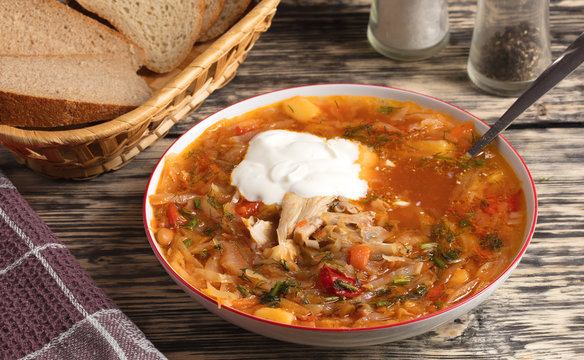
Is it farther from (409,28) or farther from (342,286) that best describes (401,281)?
(409,28)

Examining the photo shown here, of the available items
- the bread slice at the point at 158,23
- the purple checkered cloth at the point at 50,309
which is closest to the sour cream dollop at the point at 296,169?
the purple checkered cloth at the point at 50,309

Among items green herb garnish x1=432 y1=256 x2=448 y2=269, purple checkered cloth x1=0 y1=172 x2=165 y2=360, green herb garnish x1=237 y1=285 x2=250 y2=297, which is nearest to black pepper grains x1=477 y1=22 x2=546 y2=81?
green herb garnish x1=432 y1=256 x2=448 y2=269

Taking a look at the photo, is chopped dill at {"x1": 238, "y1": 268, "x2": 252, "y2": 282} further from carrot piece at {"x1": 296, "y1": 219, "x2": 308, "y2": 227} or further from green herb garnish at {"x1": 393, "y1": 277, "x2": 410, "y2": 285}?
green herb garnish at {"x1": 393, "y1": 277, "x2": 410, "y2": 285}

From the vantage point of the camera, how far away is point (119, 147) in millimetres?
3539

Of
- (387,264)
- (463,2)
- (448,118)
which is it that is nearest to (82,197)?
(387,264)

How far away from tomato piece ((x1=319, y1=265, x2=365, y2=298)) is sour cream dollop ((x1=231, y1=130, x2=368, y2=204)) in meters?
0.51

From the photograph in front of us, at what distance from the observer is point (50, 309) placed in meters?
2.71

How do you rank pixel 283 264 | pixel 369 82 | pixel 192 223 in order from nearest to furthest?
pixel 283 264 < pixel 192 223 < pixel 369 82

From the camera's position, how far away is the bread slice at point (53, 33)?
3.94 meters

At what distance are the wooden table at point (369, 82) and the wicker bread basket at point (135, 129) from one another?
0.50 ft

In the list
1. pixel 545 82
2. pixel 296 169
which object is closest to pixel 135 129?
pixel 296 169

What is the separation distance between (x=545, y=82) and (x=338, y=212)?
4.14 feet

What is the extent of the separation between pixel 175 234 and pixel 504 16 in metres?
→ 2.59

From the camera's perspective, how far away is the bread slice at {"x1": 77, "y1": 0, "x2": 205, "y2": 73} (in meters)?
4.29
